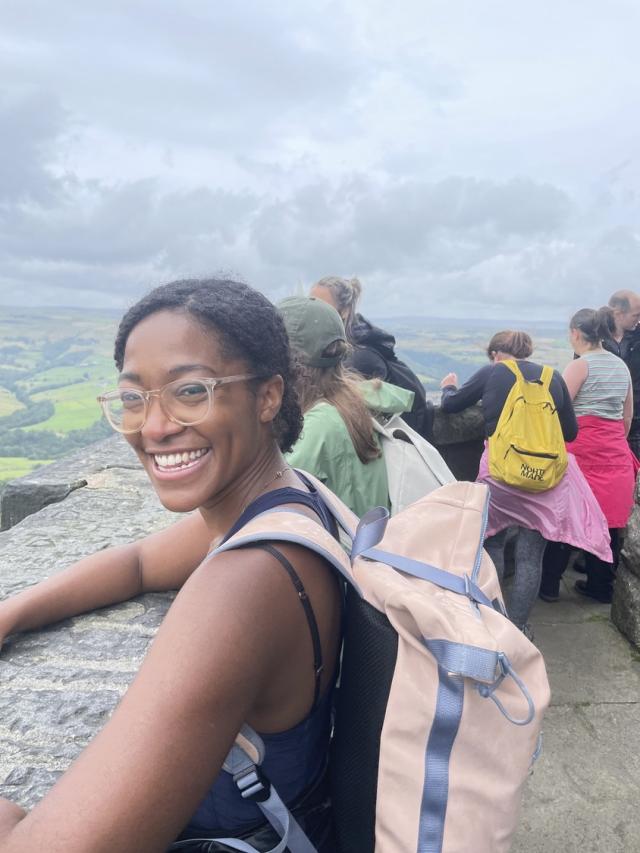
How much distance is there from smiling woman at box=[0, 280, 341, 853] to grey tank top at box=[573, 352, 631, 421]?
3.30 metres

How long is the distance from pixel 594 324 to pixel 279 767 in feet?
12.7

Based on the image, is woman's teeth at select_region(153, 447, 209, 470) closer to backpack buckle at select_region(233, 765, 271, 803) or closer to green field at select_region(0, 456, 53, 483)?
backpack buckle at select_region(233, 765, 271, 803)

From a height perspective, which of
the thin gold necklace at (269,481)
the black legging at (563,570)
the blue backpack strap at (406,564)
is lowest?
the black legging at (563,570)

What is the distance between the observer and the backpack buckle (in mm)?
1117

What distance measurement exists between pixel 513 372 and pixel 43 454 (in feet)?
89.7

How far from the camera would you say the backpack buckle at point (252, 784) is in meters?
1.12

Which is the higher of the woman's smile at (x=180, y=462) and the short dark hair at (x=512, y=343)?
the short dark hair at (x=512, y=343)

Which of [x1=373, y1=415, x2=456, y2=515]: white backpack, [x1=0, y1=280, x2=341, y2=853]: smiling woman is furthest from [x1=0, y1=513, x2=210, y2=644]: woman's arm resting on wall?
[x1=373, y1=415, x2=456, y2=515]: white backpack

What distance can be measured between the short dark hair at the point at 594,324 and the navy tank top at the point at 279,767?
3616 mm

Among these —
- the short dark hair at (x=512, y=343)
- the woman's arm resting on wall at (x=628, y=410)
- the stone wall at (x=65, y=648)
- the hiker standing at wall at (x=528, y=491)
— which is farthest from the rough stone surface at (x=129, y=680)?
the short dark hair at (x=512, y=343)

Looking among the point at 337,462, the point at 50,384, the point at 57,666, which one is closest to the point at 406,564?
the point at 57,666

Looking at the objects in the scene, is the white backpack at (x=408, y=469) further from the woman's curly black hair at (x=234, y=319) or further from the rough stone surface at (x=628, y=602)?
the rough stone surface at (x=628, y=602)

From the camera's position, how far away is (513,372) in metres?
3.78

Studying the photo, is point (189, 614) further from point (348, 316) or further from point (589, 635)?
point (589, 635)
